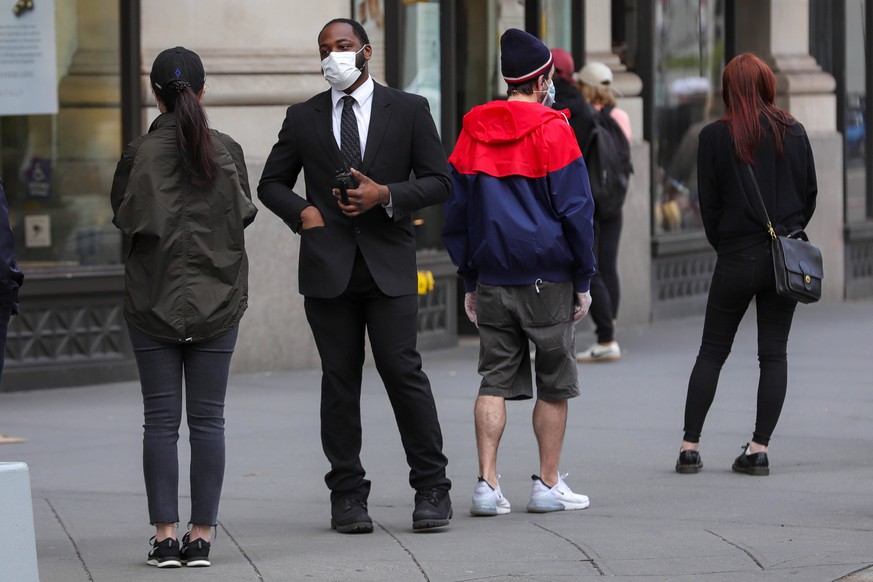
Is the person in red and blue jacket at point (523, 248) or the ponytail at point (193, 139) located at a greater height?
the ponytail at point (193, 139)

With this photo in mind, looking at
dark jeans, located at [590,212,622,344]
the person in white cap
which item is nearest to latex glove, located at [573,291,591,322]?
the person in white cap

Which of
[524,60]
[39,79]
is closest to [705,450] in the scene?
[524,60]

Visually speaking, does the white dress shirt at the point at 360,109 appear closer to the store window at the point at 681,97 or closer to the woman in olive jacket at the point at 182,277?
the woman in olive jacket at the point at 182,277

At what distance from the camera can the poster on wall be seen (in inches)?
408

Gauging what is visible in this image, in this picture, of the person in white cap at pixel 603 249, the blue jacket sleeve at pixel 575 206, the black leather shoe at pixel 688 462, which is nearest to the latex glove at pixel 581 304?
the blue jacket sleeve at pixel 575 206

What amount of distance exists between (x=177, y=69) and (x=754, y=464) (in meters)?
3.36

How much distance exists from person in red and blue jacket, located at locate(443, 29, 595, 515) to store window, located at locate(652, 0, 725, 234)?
7886mm

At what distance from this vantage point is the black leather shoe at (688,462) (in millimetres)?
7855

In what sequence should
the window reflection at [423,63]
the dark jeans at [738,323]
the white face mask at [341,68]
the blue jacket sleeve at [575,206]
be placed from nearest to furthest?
the white face mask at [341,68], the blue jacket sleeve at [575,206], the dark jeans at [738,323], the window reflection at [423,63]

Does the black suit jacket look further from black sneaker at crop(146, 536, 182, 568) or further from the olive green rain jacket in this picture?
black sneaker at crop(146, 536, 182, 568)

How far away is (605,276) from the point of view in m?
11.7

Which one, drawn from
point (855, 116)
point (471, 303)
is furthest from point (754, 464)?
point (855, 116)

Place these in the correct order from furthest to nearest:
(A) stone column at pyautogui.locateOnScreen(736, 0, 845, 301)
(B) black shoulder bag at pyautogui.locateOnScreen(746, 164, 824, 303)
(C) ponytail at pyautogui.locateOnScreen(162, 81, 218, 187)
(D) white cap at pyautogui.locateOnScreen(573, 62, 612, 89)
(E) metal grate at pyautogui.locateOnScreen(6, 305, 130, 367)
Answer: (A) stone column at pyautogui.locateOnScreen(736, 0, 845, 301)
(D) white cap at pyautogui.locateOnScreen(573, 62, 612, 89)
(E) metal grate at pyautogui.locateOnScreen(6, 305, 130, 367)
(B) black shoulder bag at pyautogui.locateOnScreen(746, 164, 824, 303)
(C) ponytail at pyautogui.locateOnScreen(162, 81, 218, 187)

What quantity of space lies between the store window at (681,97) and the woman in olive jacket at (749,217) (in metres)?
6.74
